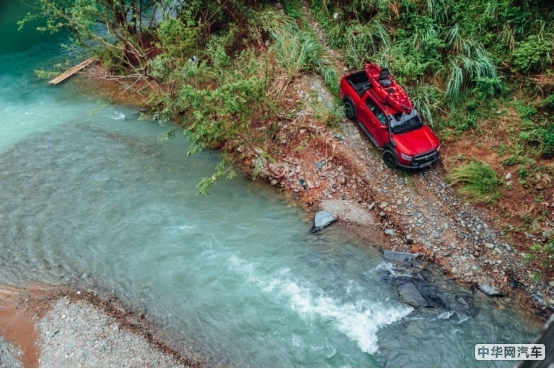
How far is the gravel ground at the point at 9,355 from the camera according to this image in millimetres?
9258

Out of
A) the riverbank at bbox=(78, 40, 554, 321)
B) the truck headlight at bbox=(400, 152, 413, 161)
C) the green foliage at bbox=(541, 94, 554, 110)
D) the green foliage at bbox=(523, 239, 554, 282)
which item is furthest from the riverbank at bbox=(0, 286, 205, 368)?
the green foliage at bbox=(541, 94, 554, 110)

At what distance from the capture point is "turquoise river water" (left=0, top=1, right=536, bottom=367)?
944 cm

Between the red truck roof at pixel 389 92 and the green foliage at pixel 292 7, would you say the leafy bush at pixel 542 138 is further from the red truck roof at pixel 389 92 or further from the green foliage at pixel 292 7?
the green foliage at pixel 292 7

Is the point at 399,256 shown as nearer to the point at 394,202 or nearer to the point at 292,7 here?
the point at 394,202

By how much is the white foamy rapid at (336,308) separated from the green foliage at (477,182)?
3760 mm

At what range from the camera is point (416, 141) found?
37.9 feet

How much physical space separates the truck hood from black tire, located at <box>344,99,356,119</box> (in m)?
1.96

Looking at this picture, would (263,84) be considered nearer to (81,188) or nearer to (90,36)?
(81,188)

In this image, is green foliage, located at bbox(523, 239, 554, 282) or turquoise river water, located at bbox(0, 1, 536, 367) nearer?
turquoise river water, located at bbox(0, 1, 536, 367)

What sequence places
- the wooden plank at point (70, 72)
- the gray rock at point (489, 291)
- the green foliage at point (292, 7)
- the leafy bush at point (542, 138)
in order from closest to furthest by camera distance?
the gray rock at point (489, 291) → the leafy bush at point (542, 138) → the green foliage at point (292, 7) → the wooden plank at point (70, 72)

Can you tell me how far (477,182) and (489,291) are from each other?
3017 mm

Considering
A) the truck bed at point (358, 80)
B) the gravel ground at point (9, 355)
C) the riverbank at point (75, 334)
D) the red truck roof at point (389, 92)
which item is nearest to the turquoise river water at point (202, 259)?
the riverbank at point (75, 334)

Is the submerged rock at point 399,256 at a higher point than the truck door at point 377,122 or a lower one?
lower

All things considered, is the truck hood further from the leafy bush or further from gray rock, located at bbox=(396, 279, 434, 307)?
gray rock, located at bbox=(396, 279, 434, 307)
